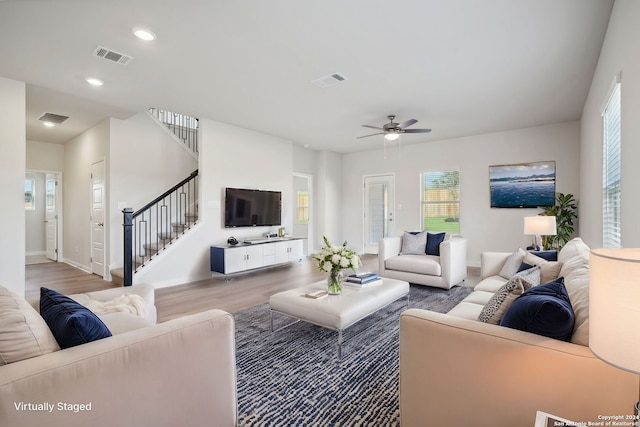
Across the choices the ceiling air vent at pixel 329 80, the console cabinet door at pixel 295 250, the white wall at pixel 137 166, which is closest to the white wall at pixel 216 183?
the console cabinet door at pixel 295 250

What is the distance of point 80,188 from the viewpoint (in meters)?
6.29

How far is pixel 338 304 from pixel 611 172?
2.81 meters

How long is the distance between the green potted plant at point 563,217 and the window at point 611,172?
2.15 metres

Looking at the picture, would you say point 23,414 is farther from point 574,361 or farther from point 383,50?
point 383,50

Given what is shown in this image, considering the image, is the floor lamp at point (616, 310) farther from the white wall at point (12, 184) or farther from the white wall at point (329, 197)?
the white wall at point (329, 197)

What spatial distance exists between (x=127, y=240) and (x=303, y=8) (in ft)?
12.6

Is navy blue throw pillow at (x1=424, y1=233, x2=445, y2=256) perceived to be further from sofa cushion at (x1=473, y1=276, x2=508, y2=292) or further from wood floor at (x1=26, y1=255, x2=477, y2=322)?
sofa cushion at (x1=473, y1=276, x2=508, y2=292)

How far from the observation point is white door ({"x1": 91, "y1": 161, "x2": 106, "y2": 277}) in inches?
215

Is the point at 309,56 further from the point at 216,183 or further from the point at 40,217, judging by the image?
the point at 40,217

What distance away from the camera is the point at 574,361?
1.12 metres

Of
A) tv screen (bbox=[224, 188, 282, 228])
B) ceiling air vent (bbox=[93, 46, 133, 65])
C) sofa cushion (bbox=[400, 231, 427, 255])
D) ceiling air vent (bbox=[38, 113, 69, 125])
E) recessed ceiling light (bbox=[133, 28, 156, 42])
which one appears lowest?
sofa cushion (bbox=[400, 231, 427, 255])

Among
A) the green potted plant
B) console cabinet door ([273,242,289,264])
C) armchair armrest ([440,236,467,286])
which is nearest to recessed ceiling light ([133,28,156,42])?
console cabinet door ([273,242,289,264])

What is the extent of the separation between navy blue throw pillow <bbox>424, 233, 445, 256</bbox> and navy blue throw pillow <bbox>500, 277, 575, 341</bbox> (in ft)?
11.1

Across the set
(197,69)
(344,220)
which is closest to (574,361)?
(197,69)
